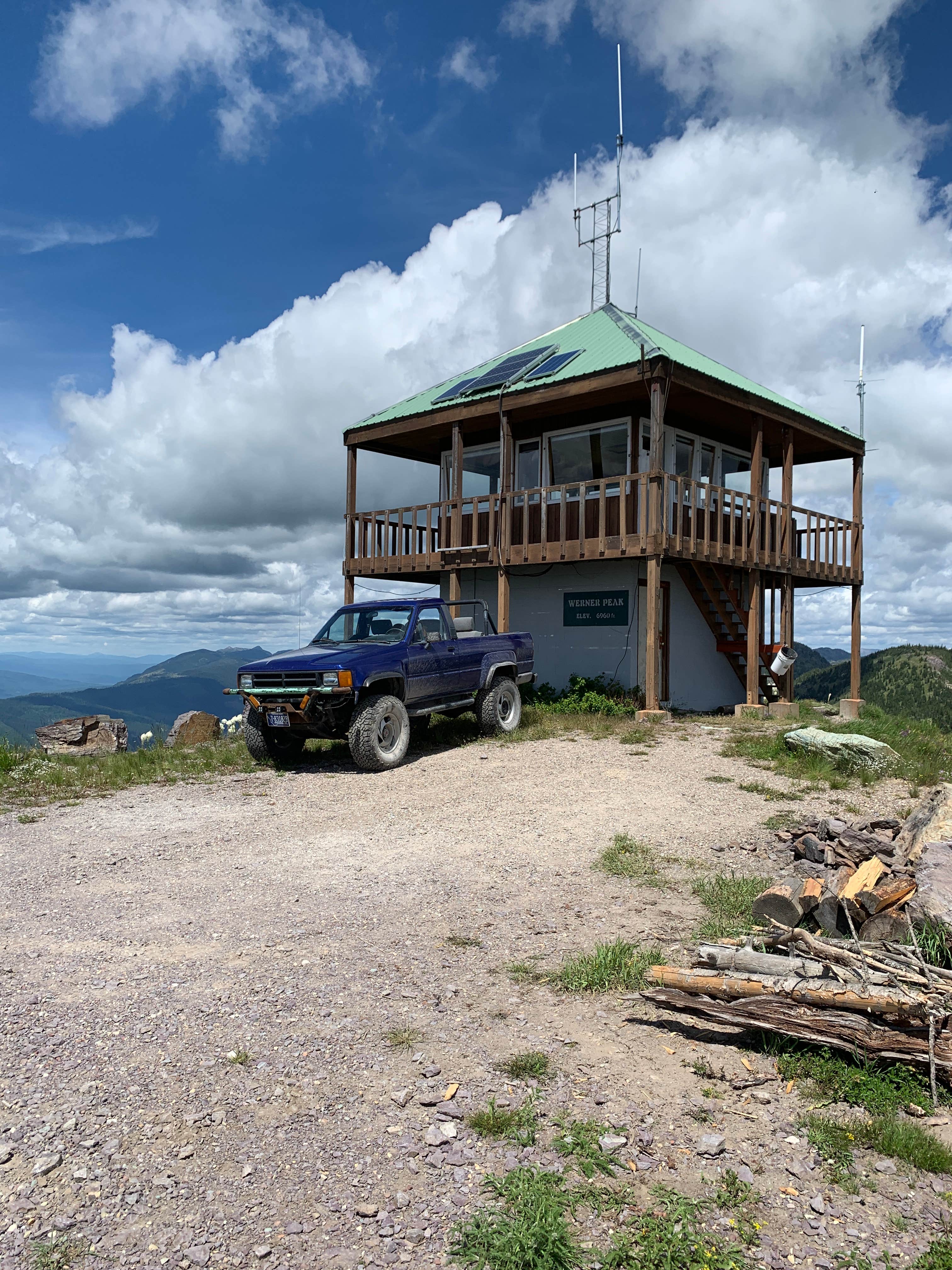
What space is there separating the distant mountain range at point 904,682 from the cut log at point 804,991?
4985cm

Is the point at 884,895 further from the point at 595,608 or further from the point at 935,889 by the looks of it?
the point at 595,608

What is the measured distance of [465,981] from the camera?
14.8 feet

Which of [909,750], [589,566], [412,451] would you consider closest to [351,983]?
[909,750]

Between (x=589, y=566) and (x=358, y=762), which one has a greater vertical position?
(x=589, y=566)

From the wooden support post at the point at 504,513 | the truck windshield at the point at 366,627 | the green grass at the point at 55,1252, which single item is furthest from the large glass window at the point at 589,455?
the green grass at the point at 55,1252

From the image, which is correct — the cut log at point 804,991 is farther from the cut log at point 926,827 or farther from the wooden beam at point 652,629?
the wooden beam at point 652,629

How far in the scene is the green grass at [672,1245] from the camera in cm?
252

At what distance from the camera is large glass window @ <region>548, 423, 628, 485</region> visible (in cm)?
1825

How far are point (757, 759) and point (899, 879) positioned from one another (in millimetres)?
6453

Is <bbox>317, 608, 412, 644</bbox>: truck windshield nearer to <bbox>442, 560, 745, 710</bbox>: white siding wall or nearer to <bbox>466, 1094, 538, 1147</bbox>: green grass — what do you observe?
<bbox>442, 560, 745, 710</bbox>: white siding wall

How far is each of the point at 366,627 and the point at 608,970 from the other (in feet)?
Answer: 27.1

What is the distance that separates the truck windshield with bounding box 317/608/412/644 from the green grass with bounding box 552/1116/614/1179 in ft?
28.7

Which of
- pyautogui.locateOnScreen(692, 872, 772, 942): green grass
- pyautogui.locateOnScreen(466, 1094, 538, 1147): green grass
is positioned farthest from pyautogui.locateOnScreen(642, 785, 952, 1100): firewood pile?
pyautogui.locateOnScreen(466, 1094, 538, 1147): green grass

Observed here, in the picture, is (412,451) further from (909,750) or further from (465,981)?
(465,981)
